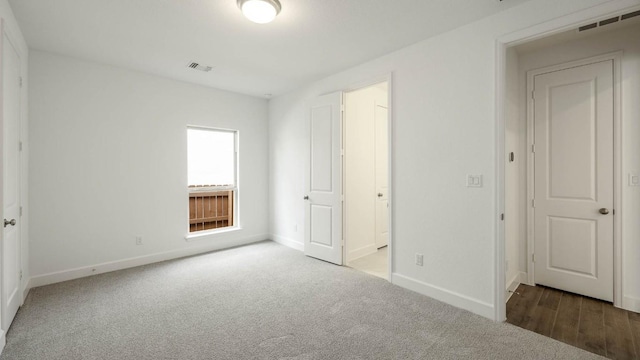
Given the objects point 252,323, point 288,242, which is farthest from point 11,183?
point 288,242

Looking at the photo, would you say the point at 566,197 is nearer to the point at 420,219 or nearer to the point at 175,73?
the point at 420,219

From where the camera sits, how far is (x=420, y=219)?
3082 mm

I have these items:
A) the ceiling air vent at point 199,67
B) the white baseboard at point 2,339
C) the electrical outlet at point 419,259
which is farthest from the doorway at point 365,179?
the white baseboard at point 2,339

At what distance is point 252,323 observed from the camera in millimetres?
2463

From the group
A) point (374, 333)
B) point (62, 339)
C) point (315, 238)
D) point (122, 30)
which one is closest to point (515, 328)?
point (374, 333)

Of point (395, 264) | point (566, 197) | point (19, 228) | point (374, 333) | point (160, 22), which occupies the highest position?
point (160, 22)

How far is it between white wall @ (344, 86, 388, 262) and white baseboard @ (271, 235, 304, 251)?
917 mm

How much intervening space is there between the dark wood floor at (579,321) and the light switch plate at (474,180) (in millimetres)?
1245

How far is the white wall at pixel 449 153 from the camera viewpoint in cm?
255

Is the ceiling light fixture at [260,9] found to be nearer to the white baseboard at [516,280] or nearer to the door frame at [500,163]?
the door frame at [500,163]

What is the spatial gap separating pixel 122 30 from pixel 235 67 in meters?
1.30

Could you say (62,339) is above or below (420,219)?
below

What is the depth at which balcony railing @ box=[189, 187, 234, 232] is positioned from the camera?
5.38m

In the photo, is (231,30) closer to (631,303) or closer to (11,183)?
(11,183)
